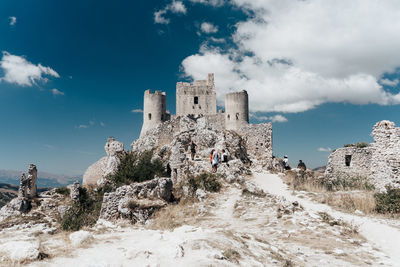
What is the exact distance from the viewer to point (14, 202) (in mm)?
15250

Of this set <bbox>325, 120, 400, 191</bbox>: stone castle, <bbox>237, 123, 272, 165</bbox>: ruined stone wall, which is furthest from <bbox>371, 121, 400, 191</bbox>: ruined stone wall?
<bbox>237, 123, 272, 165</bbox>: ruined stone wall

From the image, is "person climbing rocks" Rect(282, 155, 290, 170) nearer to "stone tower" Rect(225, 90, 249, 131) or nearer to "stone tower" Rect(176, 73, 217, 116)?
"stone tower" Rect(225, 90, 249, 131)

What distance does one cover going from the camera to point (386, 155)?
37.5 feet

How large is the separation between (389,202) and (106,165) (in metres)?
19.0

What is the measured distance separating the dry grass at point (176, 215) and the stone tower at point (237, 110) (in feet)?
62.0

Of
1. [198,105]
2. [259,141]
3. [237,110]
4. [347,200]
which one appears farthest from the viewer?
[198,105]

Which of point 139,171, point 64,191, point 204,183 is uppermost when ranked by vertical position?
point 139,171

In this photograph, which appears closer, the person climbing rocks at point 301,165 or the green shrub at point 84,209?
the green shrub at point 84,209

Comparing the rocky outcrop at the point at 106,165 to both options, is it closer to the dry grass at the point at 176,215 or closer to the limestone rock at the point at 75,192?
the limestone rock at the point at 75,192

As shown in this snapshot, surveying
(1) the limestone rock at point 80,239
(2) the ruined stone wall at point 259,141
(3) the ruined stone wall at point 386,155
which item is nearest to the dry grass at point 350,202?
(3) the ruined stone wall at point 386,155

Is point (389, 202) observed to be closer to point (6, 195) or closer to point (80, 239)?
point (80, 239)

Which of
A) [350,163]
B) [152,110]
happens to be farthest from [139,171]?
[152,110]

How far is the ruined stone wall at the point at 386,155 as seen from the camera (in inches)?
430

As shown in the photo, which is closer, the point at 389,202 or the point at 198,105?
the point at 389,202
